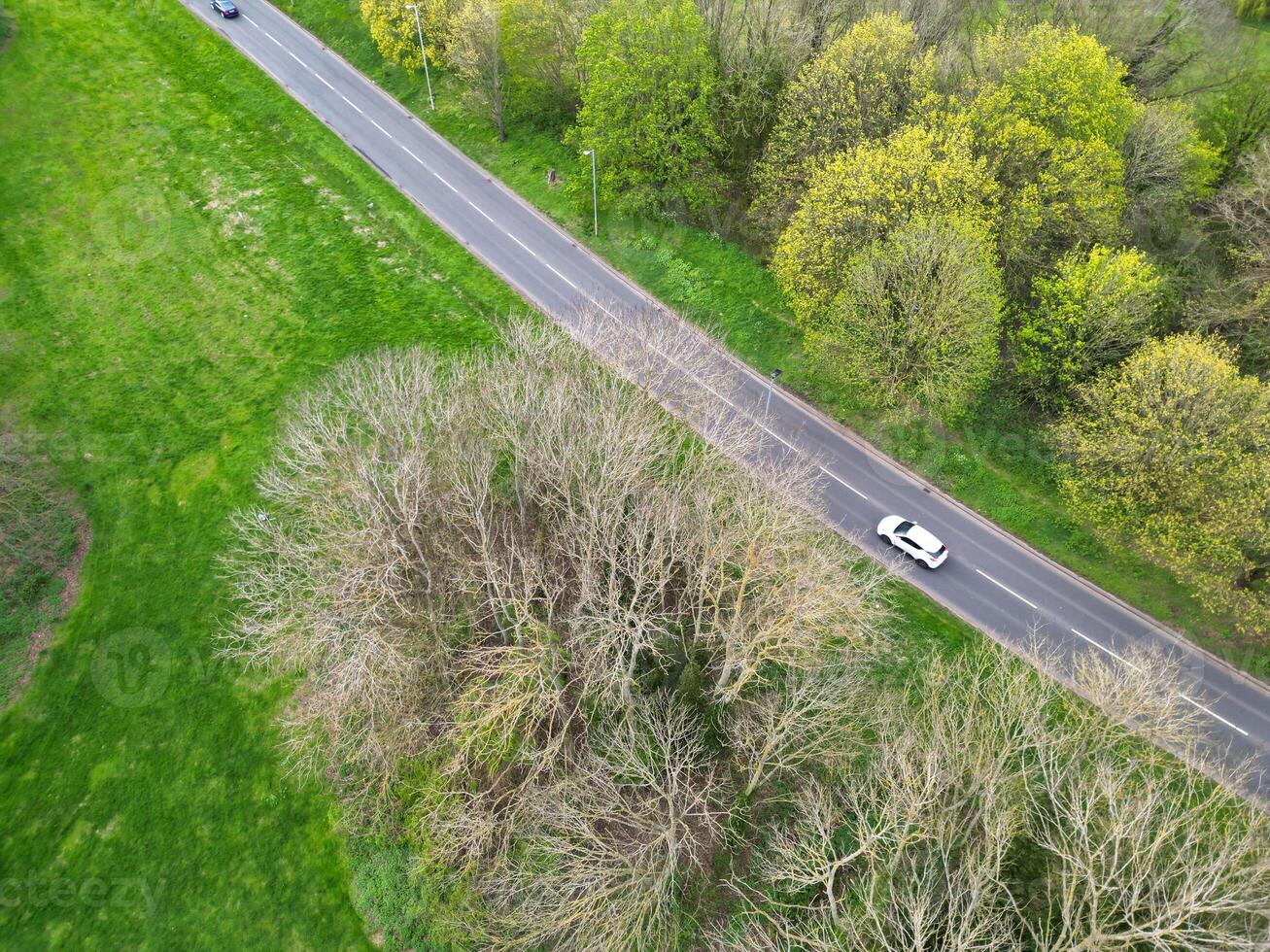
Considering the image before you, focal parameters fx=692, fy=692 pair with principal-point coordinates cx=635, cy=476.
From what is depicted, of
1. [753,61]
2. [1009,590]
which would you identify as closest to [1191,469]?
[1009,590]

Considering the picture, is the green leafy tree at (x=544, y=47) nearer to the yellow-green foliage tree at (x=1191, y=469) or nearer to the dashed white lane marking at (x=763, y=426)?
the dashed white lane marking at (x=763, y=426)

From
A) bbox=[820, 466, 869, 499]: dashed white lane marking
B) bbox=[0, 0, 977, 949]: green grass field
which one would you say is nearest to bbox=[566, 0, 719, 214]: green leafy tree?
bbox=[0, 0, 977, 949]: green grass field

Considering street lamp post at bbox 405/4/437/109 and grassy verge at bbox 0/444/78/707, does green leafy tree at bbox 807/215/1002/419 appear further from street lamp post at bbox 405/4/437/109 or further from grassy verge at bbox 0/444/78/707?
grassy verge at bbox 0/444/78/707

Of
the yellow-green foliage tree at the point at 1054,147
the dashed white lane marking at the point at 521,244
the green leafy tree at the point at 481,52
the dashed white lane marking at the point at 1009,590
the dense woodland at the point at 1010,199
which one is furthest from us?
the green leafy tree at the point at 481,52

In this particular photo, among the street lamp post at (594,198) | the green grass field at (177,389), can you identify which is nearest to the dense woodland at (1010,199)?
the street lamp post at (594,198)

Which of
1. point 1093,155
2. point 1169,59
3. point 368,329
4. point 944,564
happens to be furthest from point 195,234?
point 1169,59

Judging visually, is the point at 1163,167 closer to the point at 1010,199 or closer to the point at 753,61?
the point at 1010,199

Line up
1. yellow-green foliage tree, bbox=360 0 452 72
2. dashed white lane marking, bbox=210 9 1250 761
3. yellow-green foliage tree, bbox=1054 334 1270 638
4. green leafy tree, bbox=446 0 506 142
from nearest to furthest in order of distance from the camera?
1. dashed white lane marking, bbox=210 9 1250 761
2. yellow-green foliage tree, bbox=1054 334 1270 638
3. green leafy tree, bbox=446 0 506 142
4. yellow-green foliage tree, bbox=360 0 452 72
